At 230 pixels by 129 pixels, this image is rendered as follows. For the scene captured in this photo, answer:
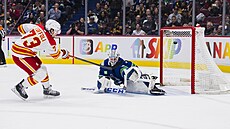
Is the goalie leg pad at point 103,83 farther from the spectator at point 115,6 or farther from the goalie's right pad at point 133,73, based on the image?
the spectator at point 115,6

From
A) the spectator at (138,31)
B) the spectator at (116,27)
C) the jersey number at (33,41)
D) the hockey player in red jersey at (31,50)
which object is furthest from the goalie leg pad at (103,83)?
the spectator at (116,27)

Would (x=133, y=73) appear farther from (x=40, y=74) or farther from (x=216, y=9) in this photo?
(x=216, y=9)

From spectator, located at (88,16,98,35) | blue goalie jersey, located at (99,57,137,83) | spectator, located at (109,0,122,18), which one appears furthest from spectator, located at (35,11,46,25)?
blue goalie jersey, located at (99,57,137,83)

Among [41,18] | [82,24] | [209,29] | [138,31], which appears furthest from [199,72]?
[41,18]

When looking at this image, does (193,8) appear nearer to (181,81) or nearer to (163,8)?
(163,8)

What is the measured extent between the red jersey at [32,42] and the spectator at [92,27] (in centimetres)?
591

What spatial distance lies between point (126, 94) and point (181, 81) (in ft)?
4.20

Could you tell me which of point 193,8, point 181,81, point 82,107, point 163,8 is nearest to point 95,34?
point 163,8

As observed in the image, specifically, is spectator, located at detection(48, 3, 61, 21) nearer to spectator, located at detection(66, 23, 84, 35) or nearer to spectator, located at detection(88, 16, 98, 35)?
spectator, located at detection(66, 23, 84, 35)

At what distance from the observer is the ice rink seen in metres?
3.73

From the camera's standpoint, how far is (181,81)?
6.63 metres

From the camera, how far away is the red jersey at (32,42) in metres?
5.00

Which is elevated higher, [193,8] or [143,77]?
[193,8]

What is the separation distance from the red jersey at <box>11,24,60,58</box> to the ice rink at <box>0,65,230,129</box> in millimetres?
521
